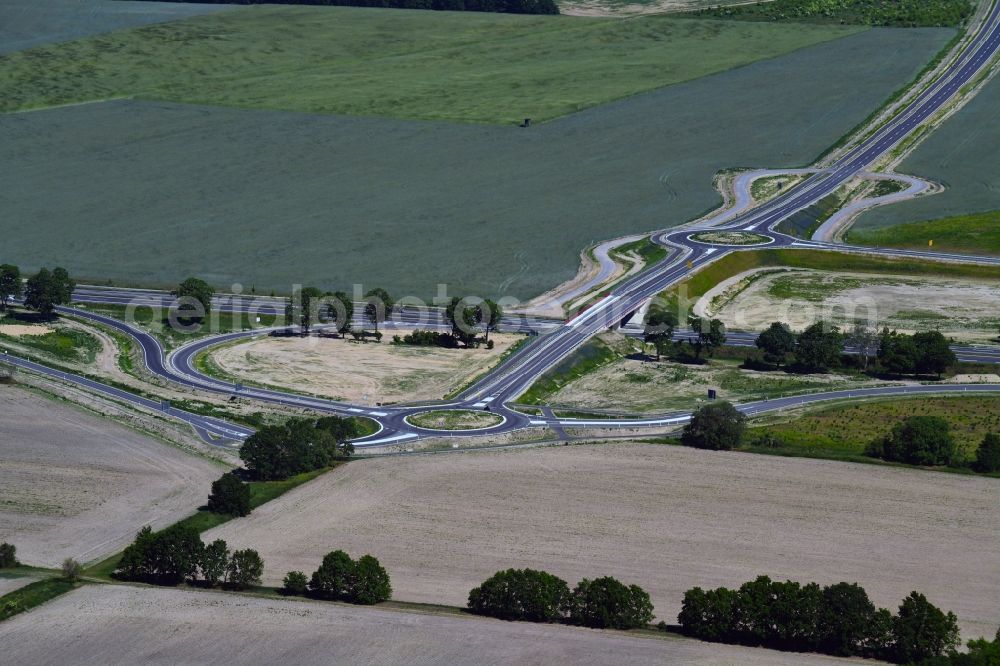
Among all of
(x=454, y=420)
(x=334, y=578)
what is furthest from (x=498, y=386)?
(x=334, y=578)

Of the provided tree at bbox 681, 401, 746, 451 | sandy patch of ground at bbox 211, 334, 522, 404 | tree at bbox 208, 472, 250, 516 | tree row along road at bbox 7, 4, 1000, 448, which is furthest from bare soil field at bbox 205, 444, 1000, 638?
sandy patch of ground at bbox 211, 334, 522, 404

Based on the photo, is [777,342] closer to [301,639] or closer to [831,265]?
[831,265]

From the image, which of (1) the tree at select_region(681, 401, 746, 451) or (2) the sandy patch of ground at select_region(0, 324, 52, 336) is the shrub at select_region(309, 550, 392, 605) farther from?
(2) the sandy patch of ground at select_region(0, 324, 52, 336)

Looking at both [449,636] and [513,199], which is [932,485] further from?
[513,199]

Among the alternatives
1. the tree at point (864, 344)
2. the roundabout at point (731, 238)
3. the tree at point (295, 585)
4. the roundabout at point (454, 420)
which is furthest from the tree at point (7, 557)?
the roundabout at point (731, 238)

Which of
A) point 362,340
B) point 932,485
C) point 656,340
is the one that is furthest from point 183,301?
point 932,485
